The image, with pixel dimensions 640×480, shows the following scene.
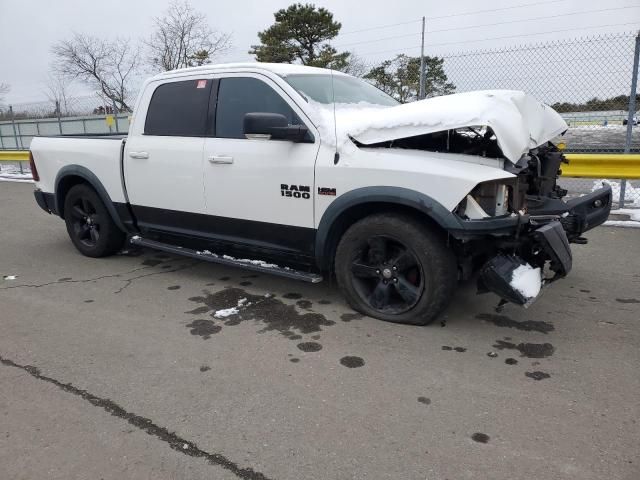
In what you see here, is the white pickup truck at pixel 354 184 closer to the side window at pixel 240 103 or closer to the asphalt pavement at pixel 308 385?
the side window at pixel 240 103

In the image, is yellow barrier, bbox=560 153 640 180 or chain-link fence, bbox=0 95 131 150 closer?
yellow barrier, bbox=560 153 640 180

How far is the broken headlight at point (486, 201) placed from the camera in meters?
3.35

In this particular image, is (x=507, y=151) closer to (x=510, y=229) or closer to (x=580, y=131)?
(x=510, y=229)

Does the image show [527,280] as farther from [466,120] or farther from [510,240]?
[466,120]

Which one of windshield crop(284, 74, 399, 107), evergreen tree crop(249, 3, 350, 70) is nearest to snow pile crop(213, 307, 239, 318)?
windshield crop(284, 74, 399, 107)

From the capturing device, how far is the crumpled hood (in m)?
3.27

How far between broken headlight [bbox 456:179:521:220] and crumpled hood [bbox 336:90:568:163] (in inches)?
8.0

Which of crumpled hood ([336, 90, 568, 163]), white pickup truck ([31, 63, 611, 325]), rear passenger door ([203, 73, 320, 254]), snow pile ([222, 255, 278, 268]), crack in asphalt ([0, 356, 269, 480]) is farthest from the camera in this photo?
snow pile ([222, 255, 278, 268])

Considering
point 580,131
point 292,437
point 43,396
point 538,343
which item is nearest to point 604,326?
point 538,343

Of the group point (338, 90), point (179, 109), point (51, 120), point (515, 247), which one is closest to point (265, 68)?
point (338, 90)

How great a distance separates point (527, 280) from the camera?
3.36 metres

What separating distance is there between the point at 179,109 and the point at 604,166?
17.5ft

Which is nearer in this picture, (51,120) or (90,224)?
(90,224)

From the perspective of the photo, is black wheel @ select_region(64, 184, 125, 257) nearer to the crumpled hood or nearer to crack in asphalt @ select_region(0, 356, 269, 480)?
crack in asphalt @ select_region(0, 356, 269, 480)
